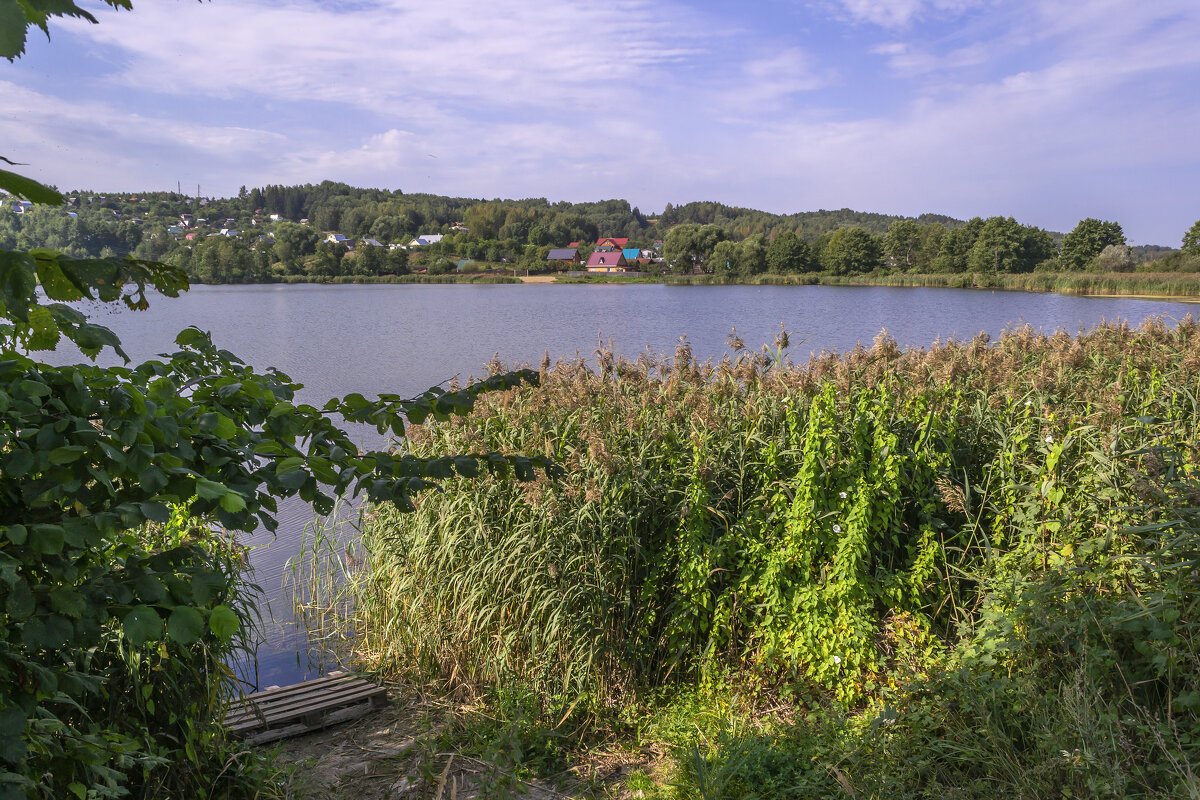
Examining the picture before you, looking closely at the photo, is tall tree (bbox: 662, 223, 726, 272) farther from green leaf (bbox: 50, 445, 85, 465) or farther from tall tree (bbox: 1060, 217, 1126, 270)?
green leaf (bbox: 50, 445, 85, 465)

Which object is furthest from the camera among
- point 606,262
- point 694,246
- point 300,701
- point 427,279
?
point 606,262

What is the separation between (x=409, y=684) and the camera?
4.65m

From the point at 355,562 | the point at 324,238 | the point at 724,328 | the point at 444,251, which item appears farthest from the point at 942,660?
the point at 444,251

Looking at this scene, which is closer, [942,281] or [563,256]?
[942,281]

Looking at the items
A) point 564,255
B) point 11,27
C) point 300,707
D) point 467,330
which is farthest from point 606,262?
point 11,27

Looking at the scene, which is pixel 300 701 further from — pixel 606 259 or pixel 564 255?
pixel 606 259

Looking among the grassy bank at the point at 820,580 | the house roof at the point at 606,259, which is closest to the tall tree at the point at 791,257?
the house roof at the point at 606,259

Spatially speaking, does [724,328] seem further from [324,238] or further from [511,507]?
[324,238]

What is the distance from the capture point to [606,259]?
66.9m

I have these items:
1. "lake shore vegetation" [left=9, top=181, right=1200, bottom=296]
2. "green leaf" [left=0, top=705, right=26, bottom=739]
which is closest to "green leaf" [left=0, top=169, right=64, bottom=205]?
"green leaf" [left=0, top=705, right=26, bottom=739]

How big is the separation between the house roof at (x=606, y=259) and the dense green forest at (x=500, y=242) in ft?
11.8

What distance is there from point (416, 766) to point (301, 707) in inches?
36.8

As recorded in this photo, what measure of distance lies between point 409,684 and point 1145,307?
74.3 ft

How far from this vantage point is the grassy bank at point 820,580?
2986 mm
